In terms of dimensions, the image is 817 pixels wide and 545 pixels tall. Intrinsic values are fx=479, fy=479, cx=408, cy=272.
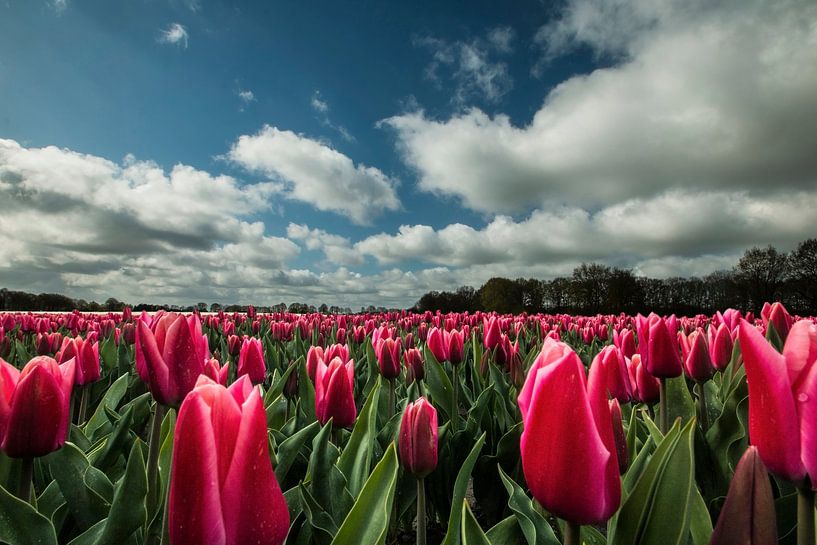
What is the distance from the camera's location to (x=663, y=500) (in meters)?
1.34

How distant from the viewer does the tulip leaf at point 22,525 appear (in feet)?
5.59

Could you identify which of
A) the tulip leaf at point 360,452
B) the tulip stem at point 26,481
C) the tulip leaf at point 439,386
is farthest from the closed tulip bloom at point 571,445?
the tulip leaf at point 439,386

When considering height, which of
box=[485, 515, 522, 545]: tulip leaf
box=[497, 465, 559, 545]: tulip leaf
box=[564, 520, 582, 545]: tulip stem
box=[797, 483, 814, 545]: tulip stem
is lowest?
box=[485, 515, 522, 545]: tulip leaf

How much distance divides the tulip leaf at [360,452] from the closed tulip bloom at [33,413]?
4.12 feet

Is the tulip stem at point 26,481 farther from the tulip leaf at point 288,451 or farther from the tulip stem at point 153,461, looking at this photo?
the tulip leaf at point 288,451

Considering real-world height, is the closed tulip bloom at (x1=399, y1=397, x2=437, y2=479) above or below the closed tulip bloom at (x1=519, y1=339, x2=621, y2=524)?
below

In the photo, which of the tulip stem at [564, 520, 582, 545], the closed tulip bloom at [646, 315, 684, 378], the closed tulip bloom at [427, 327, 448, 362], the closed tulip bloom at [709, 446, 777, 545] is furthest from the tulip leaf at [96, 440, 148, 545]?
the closed tulip bloom at [427, 327, 448, 362]

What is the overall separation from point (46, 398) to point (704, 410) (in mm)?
3665

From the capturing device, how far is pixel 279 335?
8.91m

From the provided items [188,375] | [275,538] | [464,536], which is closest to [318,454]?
[188,375]

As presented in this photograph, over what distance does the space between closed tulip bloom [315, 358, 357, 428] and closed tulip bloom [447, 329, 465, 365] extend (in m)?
2.19

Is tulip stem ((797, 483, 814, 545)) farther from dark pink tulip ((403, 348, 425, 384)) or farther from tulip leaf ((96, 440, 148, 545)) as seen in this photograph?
dark pink tulip ((403, 348, 425, 384))

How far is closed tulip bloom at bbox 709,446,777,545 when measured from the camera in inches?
36.7

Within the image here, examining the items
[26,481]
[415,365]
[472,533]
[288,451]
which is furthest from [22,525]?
[415,365]
